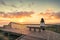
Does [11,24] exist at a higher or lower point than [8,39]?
higher

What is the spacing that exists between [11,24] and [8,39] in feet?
→ 10.0

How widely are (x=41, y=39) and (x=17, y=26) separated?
6.44 metres

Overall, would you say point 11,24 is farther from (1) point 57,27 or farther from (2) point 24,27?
(1) point 57,27

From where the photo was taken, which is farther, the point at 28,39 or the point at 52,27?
the point at 52,27

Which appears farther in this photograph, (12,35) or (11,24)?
(11,24)

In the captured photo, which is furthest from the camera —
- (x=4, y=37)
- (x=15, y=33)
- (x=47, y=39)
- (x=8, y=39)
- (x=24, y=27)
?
(x=24, y=27)

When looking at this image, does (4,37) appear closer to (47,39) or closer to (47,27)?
(47,27)

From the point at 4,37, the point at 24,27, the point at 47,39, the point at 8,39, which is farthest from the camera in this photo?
the point at 24,27

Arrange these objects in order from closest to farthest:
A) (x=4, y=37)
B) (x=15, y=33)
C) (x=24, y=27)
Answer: (x=15, y=33) → (x=4, y=37) → (x=24, y=27)

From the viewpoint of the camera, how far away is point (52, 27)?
14734 millimetres

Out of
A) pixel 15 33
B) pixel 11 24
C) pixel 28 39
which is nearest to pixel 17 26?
pixel 11 24

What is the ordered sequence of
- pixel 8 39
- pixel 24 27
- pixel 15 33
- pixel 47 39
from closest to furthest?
pixel 47 39, pixel 15 33, pixel 8 39, pixel 24 27

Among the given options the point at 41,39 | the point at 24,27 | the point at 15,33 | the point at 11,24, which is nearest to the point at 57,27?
the point at 24,27

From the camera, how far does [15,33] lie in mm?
11125
